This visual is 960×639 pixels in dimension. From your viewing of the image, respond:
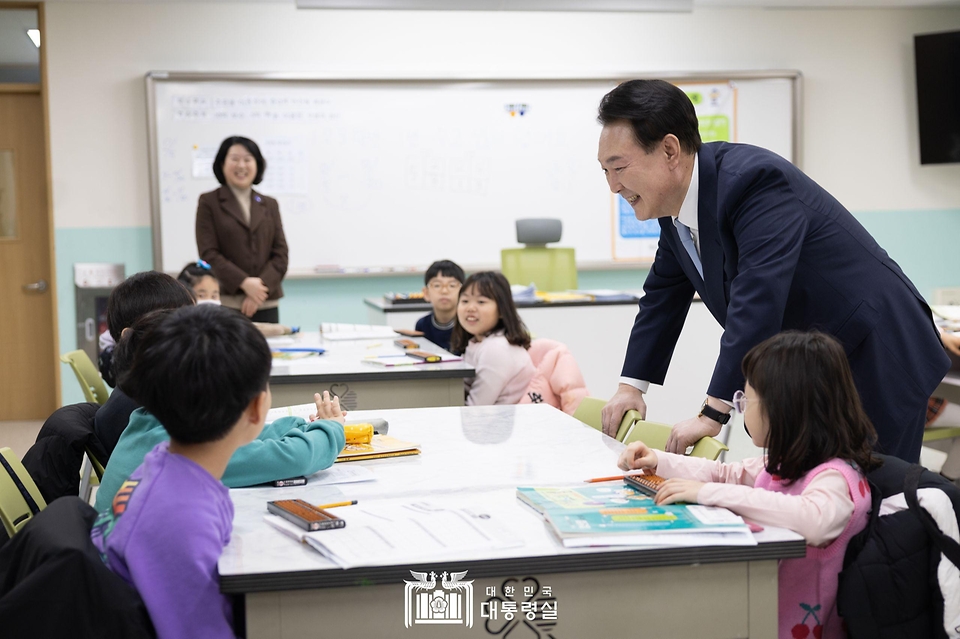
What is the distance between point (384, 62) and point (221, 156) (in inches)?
70.0

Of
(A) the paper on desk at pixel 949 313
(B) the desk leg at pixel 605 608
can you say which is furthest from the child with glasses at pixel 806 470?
(A) the paper on desk at pixel 949 313

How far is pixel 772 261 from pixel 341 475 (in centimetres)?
84

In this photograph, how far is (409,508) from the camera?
4.48 feet

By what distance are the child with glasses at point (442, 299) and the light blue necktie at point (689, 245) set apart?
2.30 meters

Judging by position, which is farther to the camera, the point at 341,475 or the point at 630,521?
the point at 341,475

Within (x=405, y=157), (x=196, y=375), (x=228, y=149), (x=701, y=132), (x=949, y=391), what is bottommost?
(x=949, y=391)

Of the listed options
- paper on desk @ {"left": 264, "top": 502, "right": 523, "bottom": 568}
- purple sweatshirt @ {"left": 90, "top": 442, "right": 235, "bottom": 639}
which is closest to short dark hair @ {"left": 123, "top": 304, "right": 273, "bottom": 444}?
purple sweatshirt @ {"left": 90, "top": 442, "right": 235, "bottom": 639}

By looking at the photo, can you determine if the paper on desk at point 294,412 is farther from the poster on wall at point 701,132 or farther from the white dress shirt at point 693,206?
the poster on wall at point 701,132

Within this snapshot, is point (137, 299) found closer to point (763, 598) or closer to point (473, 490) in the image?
point (473, 490)

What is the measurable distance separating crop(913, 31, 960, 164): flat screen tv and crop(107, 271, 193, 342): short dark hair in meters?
5.83

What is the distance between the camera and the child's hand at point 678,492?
134cm

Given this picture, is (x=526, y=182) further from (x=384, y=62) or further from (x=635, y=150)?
(x=635, y=150)

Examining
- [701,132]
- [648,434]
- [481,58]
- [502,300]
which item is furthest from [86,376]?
[701,132]

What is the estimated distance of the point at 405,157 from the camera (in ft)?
19.7
